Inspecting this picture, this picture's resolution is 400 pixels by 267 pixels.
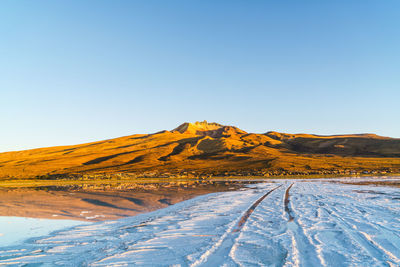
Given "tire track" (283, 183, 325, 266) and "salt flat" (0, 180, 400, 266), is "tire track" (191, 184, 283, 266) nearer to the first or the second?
"salt flat" (0, 180, 400, 266)

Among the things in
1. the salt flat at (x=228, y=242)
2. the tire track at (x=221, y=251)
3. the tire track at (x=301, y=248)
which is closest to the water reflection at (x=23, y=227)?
the salt flat at (x=228, y=242)

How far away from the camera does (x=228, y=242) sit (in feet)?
23.0

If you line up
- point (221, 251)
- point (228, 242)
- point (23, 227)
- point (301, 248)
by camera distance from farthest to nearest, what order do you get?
point (23, 227)
point (228, 242)
point (301, 248)
point (221, 251)

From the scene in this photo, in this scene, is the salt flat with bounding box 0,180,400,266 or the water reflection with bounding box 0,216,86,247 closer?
the salt flat with bounding box 0,180,400,266

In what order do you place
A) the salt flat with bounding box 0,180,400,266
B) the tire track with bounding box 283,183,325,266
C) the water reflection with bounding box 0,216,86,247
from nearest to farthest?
the tire track with bounding box 283,183,325,266, the salt flat with bounding box 0,180,400,266, the water reflection with bounding box 0,216,86,247

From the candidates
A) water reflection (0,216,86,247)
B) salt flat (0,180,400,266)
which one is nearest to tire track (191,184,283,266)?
salt flat (0,180,400,266)

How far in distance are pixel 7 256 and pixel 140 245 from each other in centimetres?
305

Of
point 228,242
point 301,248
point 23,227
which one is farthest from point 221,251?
point 23,227

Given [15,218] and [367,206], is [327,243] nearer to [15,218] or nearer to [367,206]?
[367,206]

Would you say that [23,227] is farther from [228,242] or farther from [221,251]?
[221,251]

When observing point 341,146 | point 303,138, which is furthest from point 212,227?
point 303,138

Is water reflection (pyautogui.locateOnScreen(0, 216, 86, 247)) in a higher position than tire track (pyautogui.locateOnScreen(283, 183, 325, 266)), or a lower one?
lower

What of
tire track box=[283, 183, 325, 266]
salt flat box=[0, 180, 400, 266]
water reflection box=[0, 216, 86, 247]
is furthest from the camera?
water reflection box=[0, 216, 86, 247]

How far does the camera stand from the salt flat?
18.8ft
